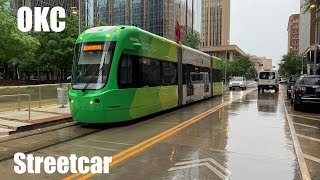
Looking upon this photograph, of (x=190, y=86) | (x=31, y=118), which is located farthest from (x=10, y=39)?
(x=31, y=118)

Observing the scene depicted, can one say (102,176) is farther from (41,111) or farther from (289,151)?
(41,111)

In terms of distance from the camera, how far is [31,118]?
14625 millimetres

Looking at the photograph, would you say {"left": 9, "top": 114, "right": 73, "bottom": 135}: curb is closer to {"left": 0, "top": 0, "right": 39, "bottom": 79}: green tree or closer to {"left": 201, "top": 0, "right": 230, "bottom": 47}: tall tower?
{"left": 0, "top": 0, "right": 39, "bottom": 79}: green tree

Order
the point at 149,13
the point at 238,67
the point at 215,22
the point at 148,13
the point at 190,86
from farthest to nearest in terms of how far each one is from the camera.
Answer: the point at 215,22 < the point at 149,13 < the point at 148,13 < the point at 238,67 < the point at 190,86

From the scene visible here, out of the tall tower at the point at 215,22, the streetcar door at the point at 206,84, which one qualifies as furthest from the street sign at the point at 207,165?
the tall tower at the point at 215,22

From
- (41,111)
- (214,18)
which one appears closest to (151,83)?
(41,111)

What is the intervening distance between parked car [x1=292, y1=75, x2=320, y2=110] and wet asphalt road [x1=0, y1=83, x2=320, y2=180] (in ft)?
16.4

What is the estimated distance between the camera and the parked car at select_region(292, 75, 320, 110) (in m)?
19.7

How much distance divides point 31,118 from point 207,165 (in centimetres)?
885

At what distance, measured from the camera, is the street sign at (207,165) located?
23.9 ft

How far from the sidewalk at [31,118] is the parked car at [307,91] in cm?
1163

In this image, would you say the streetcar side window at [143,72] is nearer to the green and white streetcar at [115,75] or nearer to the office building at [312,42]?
the green and white streetcar at [115,75]

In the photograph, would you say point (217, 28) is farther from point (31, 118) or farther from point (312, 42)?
point (31, 118)

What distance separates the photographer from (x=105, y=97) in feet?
41.5
